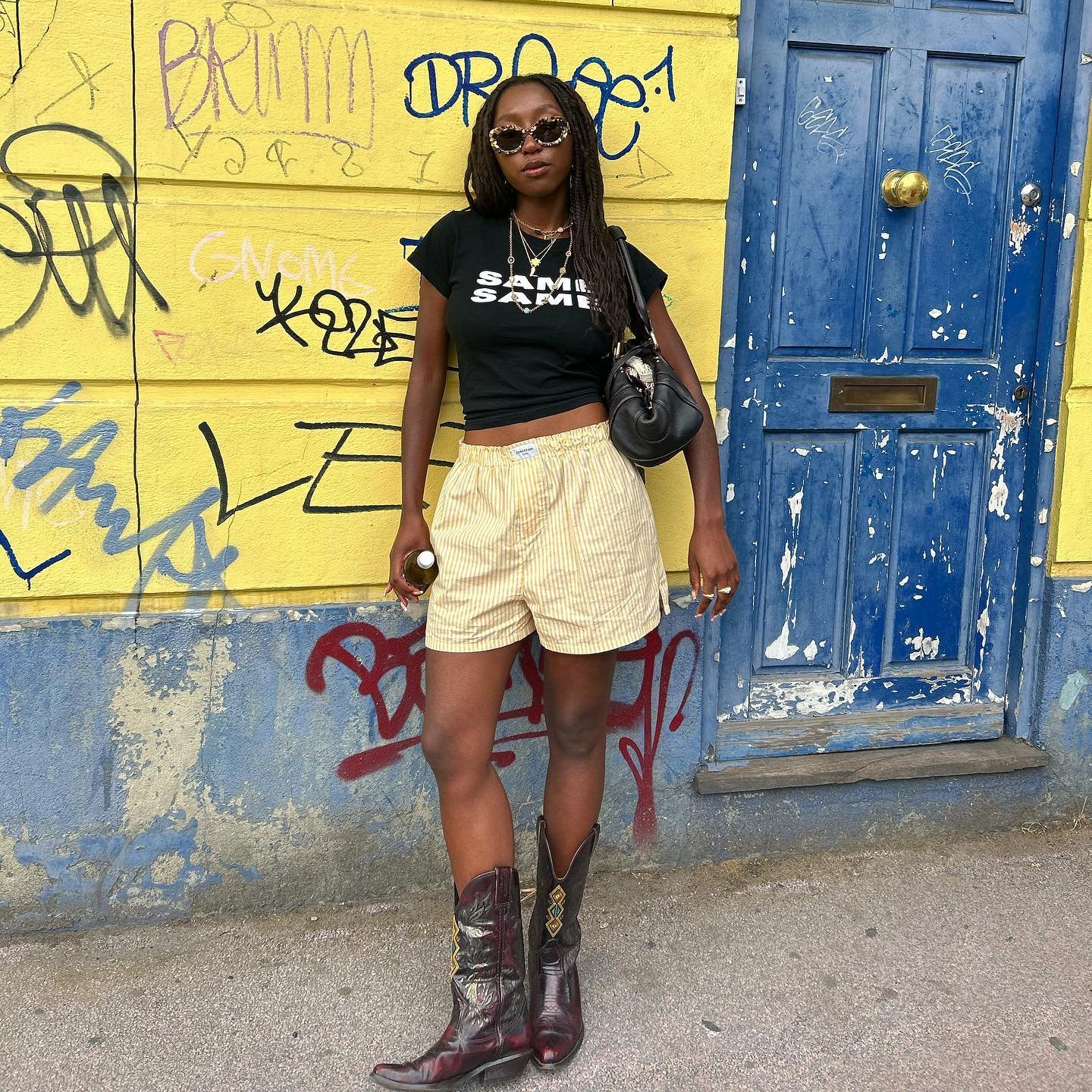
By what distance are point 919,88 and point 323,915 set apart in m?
Result: 2.81

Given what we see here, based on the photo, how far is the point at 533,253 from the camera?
2.39 m

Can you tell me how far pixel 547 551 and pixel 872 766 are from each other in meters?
1.47

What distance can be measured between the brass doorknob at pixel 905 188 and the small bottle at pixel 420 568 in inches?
65.4

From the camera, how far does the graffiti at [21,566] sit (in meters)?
2.65

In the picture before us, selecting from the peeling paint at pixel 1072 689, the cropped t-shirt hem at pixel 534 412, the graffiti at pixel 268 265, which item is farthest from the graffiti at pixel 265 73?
the peeling paint at pixel 1072 689

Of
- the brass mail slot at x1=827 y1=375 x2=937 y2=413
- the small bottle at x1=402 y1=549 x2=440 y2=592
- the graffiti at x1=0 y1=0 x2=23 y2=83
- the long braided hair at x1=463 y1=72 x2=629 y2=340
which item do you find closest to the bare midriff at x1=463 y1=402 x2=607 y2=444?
the long braided hair at x1=463 y1=72 x2=629 y2=340

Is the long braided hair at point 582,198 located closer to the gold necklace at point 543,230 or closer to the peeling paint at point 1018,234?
the gold necklace at point 543,230

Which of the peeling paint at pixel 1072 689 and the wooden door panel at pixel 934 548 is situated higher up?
the wooden door panel at pixel 934 548

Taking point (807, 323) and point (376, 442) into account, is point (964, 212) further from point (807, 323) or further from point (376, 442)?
point (376, 442)

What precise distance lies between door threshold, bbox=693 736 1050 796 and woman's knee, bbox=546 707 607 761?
2.40ft

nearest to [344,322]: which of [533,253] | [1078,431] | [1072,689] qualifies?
[533,253]

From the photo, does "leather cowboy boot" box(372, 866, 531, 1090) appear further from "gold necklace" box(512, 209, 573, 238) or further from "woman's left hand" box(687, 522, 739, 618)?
"gold necklace" box(512, 209, 573, 238)

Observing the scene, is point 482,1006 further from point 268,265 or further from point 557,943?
point 268,265

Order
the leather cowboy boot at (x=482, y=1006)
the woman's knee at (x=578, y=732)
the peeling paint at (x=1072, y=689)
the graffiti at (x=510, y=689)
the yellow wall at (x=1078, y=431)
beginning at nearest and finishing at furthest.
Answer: the leather cowboy boot at (x=482, y=1006) → the woman's knee at (x=578, y=732) → the graffiti at (x=510, y=689) → the yellow wall at (x=1078, y=431) → the peeling paint at (x=1072, y=689)
